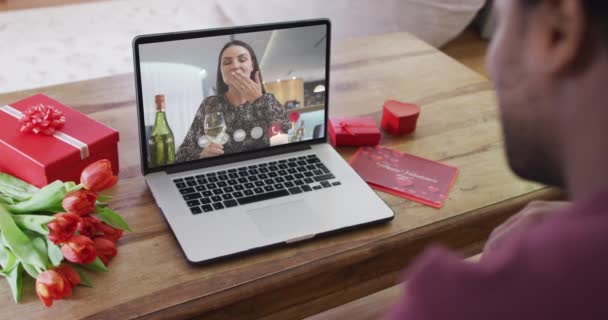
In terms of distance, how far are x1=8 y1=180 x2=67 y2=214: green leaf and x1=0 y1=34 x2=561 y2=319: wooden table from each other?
0.12 meters

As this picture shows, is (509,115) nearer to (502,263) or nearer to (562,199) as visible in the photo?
(502,263)

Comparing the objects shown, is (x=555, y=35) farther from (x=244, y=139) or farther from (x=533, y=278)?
(x=244, y=139)

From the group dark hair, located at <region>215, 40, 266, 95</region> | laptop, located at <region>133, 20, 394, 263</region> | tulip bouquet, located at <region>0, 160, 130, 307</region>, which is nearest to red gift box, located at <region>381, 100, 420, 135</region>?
laptop, located at <region>133, 20, 394, 263</region>

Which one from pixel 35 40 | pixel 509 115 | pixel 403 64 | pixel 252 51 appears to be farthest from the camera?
pixel 35 40

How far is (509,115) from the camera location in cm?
63

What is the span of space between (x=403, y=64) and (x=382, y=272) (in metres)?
0.73

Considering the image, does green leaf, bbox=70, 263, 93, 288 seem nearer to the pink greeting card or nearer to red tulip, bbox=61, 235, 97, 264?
red tulip, bbox=61, 235, 97, 264

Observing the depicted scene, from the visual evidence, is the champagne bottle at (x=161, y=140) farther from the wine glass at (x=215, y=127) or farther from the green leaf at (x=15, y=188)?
the green leaf at (x=15, y=188)

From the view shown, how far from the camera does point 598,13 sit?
20.0 inches

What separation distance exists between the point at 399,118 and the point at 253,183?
36cm

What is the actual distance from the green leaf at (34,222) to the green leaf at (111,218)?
0.08m

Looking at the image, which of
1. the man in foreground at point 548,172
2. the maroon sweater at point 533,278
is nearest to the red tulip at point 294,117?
the man in foreground at point 548,172

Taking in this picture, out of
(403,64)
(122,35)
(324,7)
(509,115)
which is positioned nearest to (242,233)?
(509,115)

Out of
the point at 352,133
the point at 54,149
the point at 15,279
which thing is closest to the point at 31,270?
the point at 15,279
